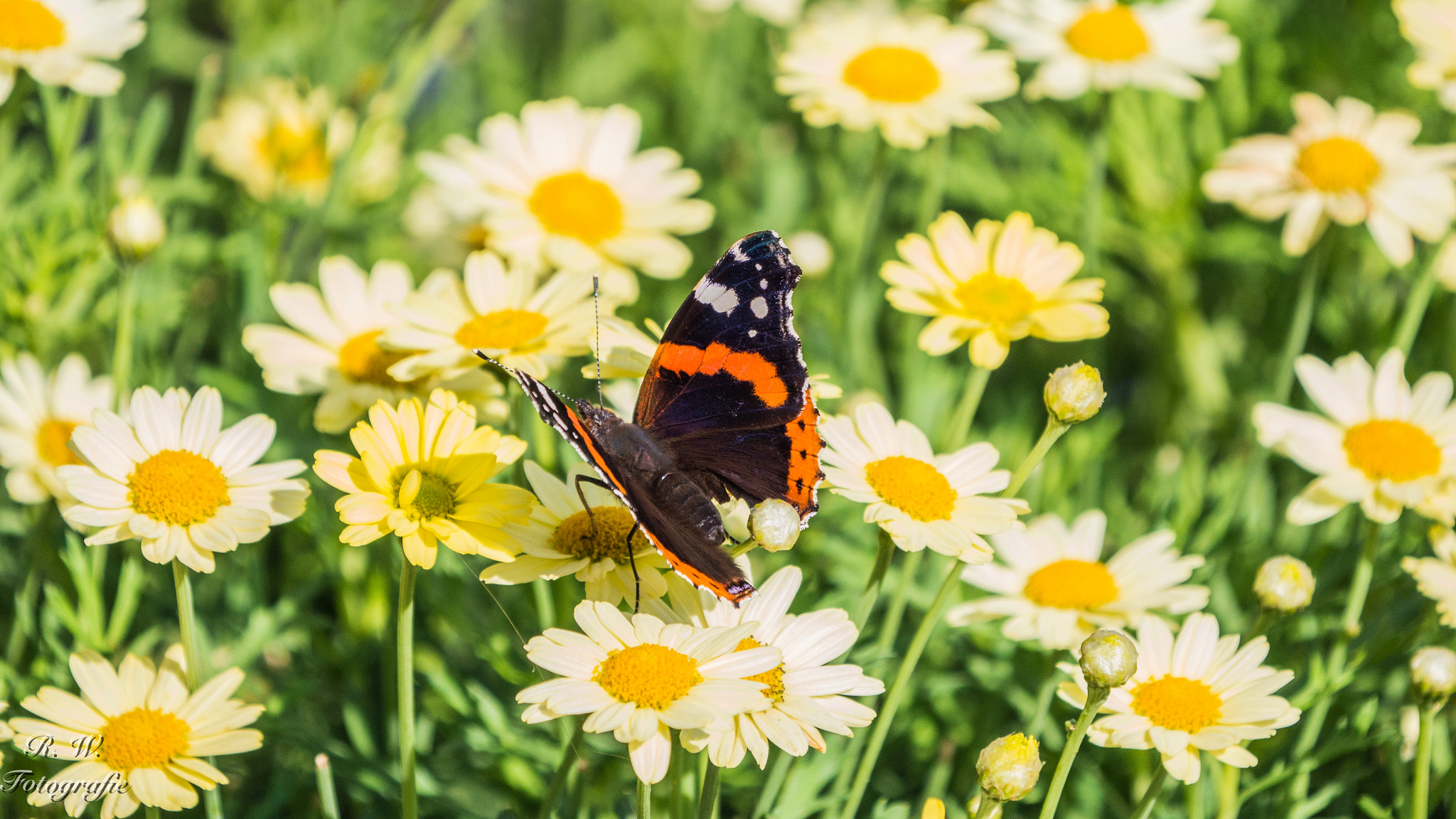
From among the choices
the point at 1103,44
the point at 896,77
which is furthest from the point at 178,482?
the point at 1103,44

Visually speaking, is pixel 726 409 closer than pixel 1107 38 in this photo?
Yes

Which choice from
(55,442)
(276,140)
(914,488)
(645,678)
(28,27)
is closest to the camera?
(645,678)

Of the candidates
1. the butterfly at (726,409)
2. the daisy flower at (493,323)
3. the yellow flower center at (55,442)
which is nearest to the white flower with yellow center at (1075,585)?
the butterfly at (726,409)

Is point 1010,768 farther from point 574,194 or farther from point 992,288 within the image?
point 574,194

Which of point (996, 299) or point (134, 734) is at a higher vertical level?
point (996, 299)

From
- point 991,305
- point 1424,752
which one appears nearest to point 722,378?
point 991,305

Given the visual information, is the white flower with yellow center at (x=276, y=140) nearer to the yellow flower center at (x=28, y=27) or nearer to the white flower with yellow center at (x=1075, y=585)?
the yellow flower center at (x=28, y=27)

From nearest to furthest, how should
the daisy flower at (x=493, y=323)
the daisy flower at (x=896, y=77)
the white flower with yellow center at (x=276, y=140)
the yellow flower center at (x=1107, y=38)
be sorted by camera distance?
the daisy flower at (x=493, y=323)
the daisy flower at (x=896, y=77)
the yellow flower center at (x=1107, y=38)
the white flower with yellow center at (x=276, y=140)

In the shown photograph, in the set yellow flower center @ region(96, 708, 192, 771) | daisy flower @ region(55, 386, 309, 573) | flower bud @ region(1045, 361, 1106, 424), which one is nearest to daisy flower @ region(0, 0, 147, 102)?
daisy flower @ region(55, 386, 309, 573)
